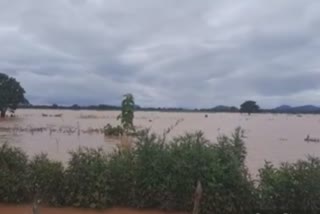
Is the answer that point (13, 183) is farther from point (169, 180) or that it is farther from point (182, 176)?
point (182, 176)

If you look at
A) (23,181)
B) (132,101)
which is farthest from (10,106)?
(23,181)

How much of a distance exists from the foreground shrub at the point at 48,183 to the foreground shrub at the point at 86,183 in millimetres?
161

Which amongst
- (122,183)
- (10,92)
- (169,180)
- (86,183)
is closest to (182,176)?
(169,180)

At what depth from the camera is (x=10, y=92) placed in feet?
193

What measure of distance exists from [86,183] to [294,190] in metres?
4.06

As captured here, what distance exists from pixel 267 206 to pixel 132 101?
20.9 ft

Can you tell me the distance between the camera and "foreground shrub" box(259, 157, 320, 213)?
364 inches

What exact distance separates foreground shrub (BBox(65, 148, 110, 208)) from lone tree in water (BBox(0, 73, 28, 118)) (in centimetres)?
5046

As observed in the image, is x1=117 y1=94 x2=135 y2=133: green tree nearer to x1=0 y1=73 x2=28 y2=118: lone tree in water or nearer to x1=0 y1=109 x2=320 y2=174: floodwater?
x1=0 y1=109 x2=320 y2=174: floodwater

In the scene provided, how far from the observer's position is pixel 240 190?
30.8ft

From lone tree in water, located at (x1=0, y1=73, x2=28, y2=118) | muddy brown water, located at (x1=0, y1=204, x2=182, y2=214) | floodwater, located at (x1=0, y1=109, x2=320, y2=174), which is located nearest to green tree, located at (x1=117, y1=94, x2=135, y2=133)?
floodwater, located at (x1=0, y1=109, x2=320, y2=174)

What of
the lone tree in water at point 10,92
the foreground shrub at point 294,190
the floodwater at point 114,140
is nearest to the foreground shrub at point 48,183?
the foreground shrub at point 294,190

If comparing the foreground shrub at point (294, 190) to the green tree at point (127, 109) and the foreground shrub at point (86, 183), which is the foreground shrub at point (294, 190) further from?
the green tree at point (127, 109)

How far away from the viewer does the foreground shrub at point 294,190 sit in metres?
9.23
